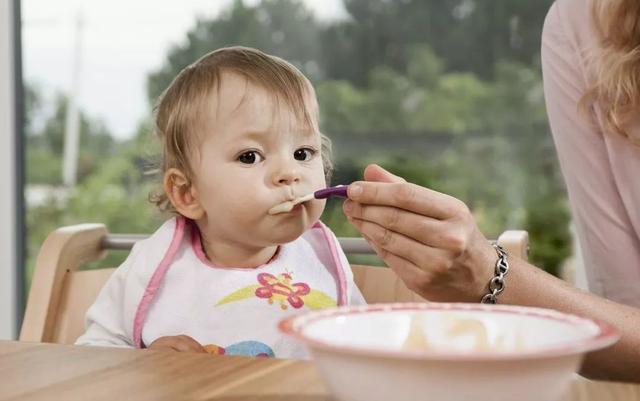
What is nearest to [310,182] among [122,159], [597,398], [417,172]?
[597,398]

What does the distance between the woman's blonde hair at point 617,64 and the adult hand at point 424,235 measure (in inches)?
16.5

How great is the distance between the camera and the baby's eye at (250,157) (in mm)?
1396

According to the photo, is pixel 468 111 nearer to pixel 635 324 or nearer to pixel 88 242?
pixel 88 242

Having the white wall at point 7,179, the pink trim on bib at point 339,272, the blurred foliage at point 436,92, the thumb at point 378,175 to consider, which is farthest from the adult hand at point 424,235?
the white wall at point 7,179

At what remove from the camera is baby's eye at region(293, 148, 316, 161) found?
142cm

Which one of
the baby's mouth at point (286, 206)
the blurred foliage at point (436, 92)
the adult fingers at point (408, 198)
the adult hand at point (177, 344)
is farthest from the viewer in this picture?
the blurred foliage at point (436, 92)

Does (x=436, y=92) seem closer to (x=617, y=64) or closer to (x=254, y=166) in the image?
(x=617, y=64)

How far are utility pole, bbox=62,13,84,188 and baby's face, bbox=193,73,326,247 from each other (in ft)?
7.02

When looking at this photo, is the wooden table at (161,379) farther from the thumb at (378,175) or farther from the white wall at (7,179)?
the white wall at (7,179)

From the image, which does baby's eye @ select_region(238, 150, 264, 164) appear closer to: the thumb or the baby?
the baby

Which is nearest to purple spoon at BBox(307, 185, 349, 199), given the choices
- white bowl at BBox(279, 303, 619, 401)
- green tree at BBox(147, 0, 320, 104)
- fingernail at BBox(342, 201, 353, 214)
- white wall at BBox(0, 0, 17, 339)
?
fingernail at BBox(342, 201, 353, 214)

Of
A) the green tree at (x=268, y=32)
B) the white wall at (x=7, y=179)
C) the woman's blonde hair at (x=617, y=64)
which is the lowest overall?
the white wall at (x=7, y=179)

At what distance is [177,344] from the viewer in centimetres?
125

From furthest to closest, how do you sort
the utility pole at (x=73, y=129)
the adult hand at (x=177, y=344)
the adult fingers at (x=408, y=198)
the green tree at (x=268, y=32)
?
the utility pole at (x=73, y=129) < the green tree at (x=268, y=32) < the adult hand at (x=177, y=344) < the adult fingers at (x=408, y=198)
